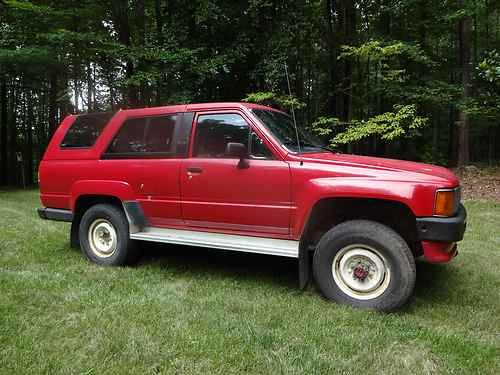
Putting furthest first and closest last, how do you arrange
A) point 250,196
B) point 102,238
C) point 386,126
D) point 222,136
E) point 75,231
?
point 386,126 → point 75,231 → point 102,238 → point 222,136 → point 250,196

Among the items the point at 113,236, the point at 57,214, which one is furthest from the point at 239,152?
the point at 57,214

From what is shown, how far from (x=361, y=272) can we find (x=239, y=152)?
166 centimetres

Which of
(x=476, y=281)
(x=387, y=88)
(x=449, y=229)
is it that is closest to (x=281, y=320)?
(x=449, y=229)

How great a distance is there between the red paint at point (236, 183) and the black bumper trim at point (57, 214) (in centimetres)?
10

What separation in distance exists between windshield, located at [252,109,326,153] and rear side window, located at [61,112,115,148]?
211 cm

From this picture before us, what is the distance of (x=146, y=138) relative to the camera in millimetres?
5152

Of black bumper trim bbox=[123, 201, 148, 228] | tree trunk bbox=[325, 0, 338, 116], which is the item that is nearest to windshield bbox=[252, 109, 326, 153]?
black bumper trim bbox=[123, 201, 148, 228]

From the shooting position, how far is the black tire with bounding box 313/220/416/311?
3766mm

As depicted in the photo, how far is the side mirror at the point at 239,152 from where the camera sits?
4.20 m

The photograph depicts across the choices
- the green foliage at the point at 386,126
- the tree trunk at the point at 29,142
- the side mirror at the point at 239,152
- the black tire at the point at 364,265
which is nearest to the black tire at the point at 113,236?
the side mirror at the point at 239,152

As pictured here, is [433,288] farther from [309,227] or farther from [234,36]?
[234,36]

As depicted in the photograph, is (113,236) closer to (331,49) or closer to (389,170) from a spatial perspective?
(389,170)

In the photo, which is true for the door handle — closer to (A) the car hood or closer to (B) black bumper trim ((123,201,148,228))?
(B) black bumper trim ((123,201,148,228))

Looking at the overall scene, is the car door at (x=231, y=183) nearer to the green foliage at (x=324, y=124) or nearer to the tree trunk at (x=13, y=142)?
the green foliage at (x=324, y=124)
